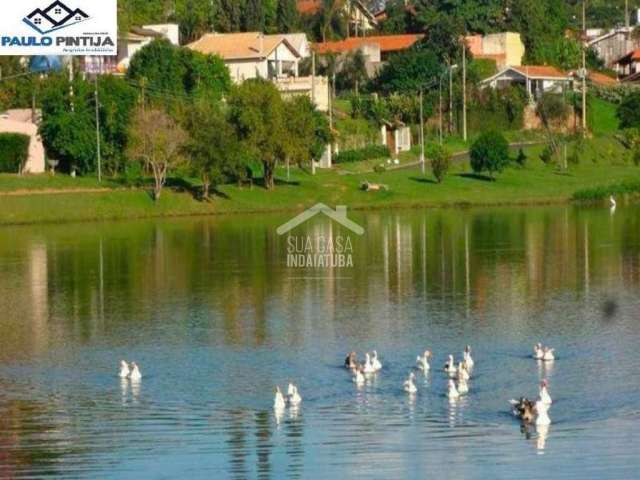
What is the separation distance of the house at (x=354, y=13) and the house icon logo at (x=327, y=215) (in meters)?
69.5

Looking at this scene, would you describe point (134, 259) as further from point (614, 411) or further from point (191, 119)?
point (614, 411)

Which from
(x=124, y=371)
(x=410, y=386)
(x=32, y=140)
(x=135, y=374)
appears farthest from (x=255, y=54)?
(x=410, y=386)

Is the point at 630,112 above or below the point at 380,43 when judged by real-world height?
below

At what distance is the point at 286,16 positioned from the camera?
508ft

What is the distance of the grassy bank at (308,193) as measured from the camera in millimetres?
94250

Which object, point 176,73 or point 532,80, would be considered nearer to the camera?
point 176,73

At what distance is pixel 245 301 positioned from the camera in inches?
2281

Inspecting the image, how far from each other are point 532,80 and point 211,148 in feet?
162

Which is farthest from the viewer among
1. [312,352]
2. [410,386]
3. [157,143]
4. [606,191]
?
[606,191]

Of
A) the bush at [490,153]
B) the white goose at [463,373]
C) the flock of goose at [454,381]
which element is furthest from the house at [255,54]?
the white goose at [463,373]

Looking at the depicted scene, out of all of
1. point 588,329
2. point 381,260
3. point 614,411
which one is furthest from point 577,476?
point 381,260

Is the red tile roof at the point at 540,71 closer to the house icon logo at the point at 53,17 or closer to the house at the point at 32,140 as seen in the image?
the house icon logo at the point at 53,17

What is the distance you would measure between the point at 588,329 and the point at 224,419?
1698cm

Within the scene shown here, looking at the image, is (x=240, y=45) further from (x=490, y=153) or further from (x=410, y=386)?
(x=410, y=386)
